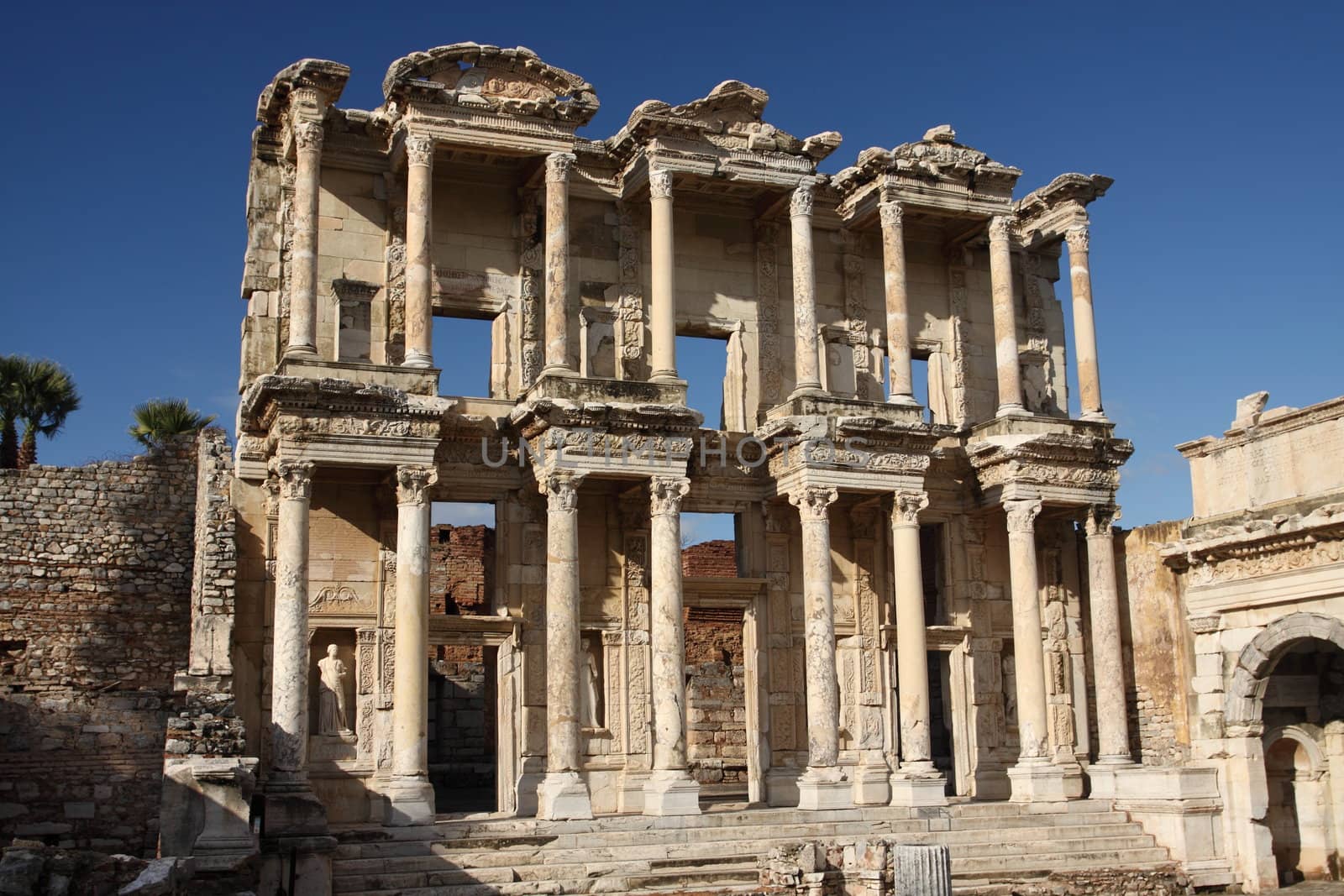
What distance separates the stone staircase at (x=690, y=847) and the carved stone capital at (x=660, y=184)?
8864 millimetres

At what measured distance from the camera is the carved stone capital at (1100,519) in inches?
946

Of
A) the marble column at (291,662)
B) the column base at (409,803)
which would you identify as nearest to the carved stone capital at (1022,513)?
the column base at (409,803)

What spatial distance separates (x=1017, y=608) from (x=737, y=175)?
7.83 metres

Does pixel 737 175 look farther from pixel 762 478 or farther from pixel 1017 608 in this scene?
pixel 1017 608

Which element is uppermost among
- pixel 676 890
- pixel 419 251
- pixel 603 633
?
pixel 419 251

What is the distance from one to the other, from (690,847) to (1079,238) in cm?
1234

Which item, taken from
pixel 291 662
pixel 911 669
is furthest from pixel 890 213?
pixel 291 662

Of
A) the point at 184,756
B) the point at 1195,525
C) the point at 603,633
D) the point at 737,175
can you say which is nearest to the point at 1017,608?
the point at 1195,525

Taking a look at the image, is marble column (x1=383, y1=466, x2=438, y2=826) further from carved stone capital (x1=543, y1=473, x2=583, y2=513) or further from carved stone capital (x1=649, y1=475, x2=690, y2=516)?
carved stone capital (x1=649, y1=475, x2=690, y2=516)

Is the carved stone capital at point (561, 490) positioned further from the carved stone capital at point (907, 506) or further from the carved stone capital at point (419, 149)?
the carved stone capital at point (907, 506)

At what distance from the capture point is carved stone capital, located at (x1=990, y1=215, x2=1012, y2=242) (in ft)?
81.6

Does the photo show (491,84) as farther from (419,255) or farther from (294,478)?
(294,478)

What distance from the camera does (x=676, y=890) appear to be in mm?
18031

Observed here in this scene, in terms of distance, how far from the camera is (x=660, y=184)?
2270cm
